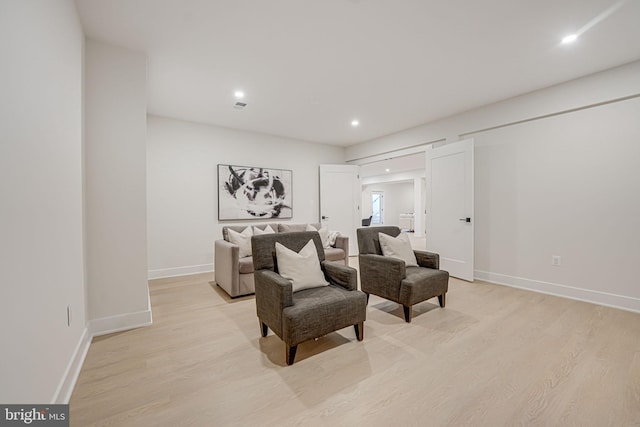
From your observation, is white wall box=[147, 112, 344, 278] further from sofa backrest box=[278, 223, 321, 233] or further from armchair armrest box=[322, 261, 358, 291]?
armchair armrest box=[322, 261, 358, 291]

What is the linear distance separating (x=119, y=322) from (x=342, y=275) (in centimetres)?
211

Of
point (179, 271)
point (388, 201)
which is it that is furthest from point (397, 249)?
point (388, 201)

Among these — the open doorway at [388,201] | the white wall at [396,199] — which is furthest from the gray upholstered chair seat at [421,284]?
the white wall at [396,199]

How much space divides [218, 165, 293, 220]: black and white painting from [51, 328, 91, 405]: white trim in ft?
9.64

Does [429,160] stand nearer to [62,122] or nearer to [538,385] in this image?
[538,385]

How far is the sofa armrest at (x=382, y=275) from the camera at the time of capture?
267 centimetres

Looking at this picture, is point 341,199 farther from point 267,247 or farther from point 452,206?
point 267,247

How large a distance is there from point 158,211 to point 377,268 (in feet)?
11.9

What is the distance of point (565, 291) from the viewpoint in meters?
3.33

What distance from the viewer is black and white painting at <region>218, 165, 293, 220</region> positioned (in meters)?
4.93

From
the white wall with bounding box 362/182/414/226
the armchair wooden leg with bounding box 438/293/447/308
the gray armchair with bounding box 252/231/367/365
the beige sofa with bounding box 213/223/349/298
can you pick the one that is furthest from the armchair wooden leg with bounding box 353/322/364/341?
the white wall with bounding box 362/182/414/226

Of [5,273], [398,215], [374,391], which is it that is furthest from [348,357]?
[398,215]

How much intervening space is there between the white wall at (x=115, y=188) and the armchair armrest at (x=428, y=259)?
9.71ft

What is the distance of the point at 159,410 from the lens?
4.94 ft
